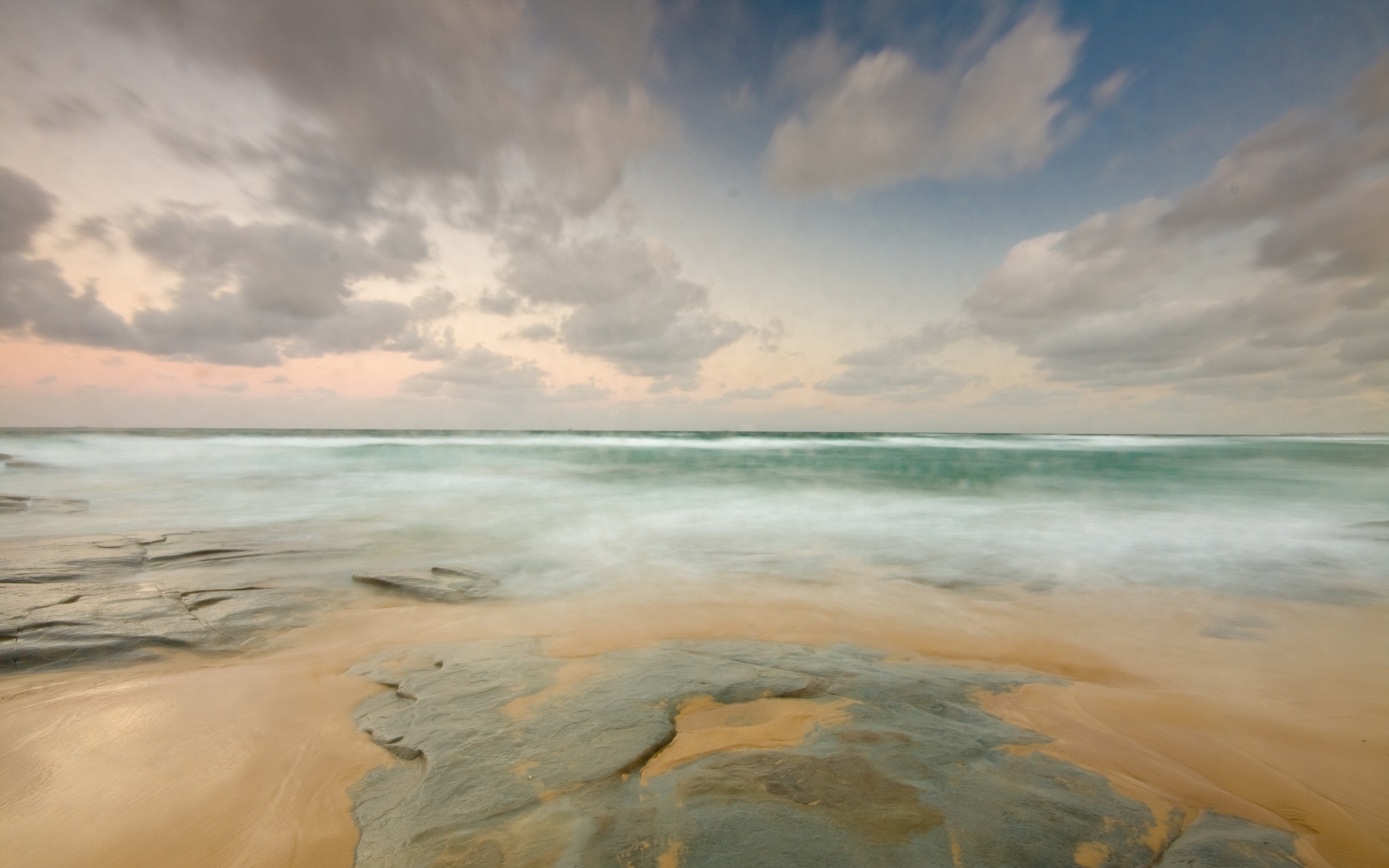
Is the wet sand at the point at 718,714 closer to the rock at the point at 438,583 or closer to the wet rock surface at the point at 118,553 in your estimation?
the rock at the point at 438,583

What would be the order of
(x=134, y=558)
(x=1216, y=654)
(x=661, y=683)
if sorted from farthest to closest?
1. (x=134, y=558)
2. (x=1216, y=654)
3. (x=661, y=683)

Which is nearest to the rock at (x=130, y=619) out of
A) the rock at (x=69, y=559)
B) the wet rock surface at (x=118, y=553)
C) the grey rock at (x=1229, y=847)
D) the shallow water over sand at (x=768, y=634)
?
the shallow water over sand at (x=768, y=634)

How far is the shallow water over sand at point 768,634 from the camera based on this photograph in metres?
2.54

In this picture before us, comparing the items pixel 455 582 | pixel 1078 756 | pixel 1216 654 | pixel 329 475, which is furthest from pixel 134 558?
pixel 329 475

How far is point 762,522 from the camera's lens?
11.9 meters

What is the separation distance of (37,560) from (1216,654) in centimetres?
1218

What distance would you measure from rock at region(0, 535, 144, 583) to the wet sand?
3082 millimetres

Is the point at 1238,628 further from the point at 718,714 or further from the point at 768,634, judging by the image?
the point at 718,714

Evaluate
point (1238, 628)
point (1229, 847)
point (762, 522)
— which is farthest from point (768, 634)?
point (762, 522)

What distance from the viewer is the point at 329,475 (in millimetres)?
22422

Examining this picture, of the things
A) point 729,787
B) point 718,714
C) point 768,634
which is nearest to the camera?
point 729,787

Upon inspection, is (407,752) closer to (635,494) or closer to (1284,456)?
(635,494)

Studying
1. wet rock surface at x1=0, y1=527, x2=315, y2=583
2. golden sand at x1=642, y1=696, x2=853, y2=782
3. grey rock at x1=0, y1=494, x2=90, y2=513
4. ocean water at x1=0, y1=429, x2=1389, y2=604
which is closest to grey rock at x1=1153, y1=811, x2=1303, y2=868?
golden sand at x1=642, y1=696, x2=853, y2=782

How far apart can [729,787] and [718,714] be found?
0.82 m
